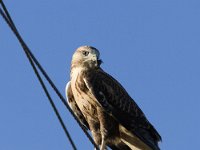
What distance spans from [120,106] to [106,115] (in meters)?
0.36

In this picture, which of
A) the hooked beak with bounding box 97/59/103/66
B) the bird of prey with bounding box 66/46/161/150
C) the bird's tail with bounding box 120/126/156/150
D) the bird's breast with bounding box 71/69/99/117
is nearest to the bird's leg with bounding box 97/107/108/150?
the bird of prey with bounding box 66/46/161/150

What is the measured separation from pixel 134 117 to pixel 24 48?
4.85 m

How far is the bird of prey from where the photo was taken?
977cm

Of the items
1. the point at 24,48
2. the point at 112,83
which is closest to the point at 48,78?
the point at 24,48

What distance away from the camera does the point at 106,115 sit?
9.84m

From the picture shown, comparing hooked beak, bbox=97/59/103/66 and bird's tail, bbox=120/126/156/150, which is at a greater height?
hooked beak, bbox=97/59/103/66

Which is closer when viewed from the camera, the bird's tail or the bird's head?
the bird's tail

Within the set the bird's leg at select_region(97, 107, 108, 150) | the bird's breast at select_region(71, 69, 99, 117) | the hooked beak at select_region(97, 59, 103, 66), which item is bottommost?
the bird's leg at select_region(97, 107, 108, 150)

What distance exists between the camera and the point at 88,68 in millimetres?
10297

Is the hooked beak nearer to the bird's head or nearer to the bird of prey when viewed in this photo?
the bird's head

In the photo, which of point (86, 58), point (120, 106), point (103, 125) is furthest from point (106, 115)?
point (86, 58)

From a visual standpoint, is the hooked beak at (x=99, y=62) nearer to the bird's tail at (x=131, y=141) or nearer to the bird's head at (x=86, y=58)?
the bird's head at (x=86, y=58)

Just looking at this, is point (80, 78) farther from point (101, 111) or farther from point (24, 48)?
point (24, 48)

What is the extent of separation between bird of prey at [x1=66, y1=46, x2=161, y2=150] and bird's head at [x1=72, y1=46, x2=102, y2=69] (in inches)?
6.1
